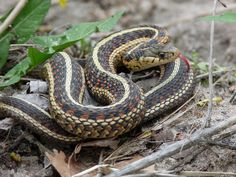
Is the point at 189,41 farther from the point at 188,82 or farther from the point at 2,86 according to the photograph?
the point at 2,86

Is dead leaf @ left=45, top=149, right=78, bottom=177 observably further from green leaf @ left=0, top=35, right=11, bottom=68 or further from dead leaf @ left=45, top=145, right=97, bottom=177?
green leaf @ left=0, top=35, right=11, bottom=68

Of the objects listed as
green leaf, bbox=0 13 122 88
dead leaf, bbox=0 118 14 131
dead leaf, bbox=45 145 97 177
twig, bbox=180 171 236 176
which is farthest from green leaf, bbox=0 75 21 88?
twig, bbox=180 171 236 176

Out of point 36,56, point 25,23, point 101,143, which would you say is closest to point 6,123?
point 36,56

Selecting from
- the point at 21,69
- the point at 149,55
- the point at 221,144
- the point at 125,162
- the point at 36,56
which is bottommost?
the point at 125,162

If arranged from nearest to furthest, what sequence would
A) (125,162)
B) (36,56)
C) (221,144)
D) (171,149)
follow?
(171,149) → (221,144) → (125,162) → (36,56)

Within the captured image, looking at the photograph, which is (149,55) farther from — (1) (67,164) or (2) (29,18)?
(1) (67,164)

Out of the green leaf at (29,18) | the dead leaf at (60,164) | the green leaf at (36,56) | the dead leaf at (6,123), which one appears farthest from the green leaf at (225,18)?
the dead leaf at (6,123)
